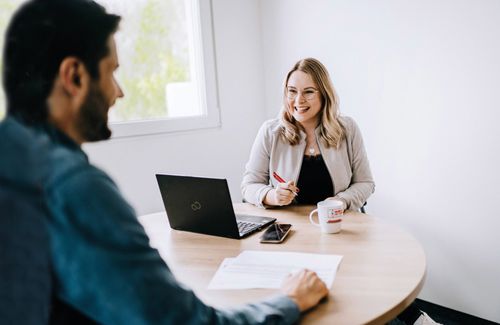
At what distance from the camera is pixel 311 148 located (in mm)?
1997

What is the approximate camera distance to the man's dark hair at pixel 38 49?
0.65m

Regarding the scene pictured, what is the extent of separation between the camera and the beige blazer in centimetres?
192

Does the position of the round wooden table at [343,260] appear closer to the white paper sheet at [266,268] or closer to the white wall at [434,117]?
the white paper sheet at [266,268]

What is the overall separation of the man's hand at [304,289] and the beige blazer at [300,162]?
90cm

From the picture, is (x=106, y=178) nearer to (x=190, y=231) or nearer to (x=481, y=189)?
(x=190, y=231)

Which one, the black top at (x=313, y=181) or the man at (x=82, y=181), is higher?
the man at (x=82, y=181)

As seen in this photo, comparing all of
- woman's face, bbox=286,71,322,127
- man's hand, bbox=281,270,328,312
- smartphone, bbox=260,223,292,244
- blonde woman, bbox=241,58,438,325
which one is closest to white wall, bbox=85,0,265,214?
blonde woman, bbox=241,58,438,325

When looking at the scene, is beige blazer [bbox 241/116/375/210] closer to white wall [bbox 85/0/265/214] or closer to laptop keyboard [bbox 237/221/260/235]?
laptop keyboard [bbox 237/221/260/235]

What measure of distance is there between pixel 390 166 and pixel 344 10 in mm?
913

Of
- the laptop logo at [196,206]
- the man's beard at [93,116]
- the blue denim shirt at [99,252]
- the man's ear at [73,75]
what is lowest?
the laptop logo at [196,206]

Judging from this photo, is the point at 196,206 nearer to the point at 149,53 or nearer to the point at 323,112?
the point at 323,112

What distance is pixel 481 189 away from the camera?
6.55ft

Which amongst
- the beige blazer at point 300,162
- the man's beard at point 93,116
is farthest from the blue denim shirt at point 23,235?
the beige blazer at point 300,162

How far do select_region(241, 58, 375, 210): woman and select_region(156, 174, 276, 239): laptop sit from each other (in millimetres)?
457
